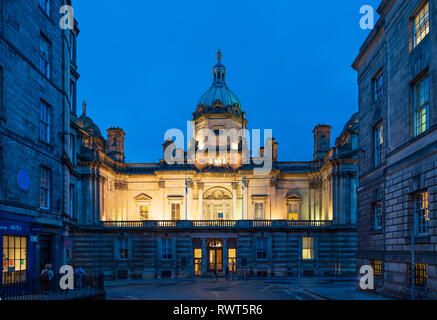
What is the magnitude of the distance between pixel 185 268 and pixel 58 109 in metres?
29.6

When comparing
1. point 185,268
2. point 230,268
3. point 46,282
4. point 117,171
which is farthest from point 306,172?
point 46,282

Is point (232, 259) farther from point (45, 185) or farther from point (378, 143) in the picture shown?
point (45, 185)

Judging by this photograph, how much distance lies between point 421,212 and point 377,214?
23.7 ft

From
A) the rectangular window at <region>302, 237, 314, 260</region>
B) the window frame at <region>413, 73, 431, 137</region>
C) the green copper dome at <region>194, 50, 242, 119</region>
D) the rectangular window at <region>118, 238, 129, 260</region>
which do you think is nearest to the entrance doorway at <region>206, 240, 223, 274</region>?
the rectangular window at <region>118, 238, 129, 260</region>

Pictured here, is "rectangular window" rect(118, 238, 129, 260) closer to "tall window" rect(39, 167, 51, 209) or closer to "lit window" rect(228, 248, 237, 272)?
"lit window" rect(228, 248, 237, 272)

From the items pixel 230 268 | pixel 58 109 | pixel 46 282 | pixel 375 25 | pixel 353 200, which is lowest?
pixel 230 268

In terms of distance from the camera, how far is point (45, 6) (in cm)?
2794

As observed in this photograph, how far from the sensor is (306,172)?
205 feet

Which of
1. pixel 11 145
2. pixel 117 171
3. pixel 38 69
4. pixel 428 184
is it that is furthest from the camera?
pixel 117 171

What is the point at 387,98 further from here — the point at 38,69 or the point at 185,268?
the point at 185,268

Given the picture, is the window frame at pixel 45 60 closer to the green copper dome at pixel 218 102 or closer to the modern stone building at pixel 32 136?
the modern stone building at pixel 32 136

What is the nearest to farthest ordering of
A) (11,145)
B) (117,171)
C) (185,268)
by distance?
(11,145), (185,268), (117,171)

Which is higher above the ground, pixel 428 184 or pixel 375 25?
pixel 375 25

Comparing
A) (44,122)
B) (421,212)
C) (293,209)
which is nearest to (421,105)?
(421,212)
